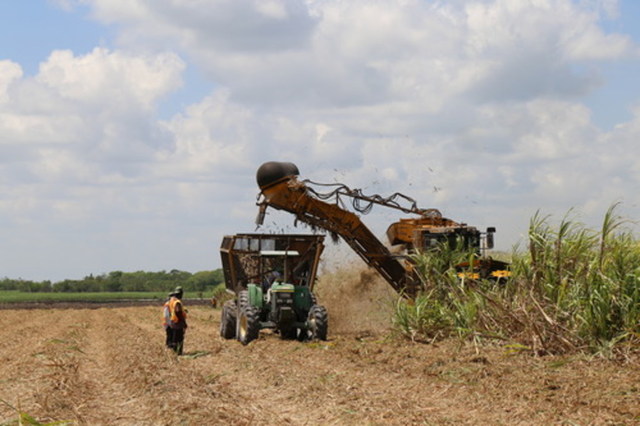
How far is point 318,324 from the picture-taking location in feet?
55.1

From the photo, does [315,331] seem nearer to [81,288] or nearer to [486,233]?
[486,233]

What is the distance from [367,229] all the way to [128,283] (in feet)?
235

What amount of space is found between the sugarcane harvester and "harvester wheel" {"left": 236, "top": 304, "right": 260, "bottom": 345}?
3.09 metres

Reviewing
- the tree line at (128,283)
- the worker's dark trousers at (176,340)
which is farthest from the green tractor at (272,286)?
the tree line at (128,283)

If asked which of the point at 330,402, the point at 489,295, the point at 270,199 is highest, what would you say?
the point at 270,199

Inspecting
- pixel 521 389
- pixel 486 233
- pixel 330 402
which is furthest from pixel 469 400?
pixel 486 233

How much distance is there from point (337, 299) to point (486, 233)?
6.54m

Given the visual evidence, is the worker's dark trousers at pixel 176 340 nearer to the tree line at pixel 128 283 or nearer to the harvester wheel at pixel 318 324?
the harvester wheel at pixel 318 324

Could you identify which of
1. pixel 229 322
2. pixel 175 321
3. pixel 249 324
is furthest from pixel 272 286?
pixel 175 321

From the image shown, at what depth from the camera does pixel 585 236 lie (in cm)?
1277

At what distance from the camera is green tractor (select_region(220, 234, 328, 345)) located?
17156mm

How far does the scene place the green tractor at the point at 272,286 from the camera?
56.3 feet

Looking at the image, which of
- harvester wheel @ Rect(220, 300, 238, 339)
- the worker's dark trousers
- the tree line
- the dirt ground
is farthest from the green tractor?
the tree line

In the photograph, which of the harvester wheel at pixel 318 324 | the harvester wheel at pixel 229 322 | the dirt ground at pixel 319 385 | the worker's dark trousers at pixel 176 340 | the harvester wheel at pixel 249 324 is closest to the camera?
the dirt ground at pixel 319 385
